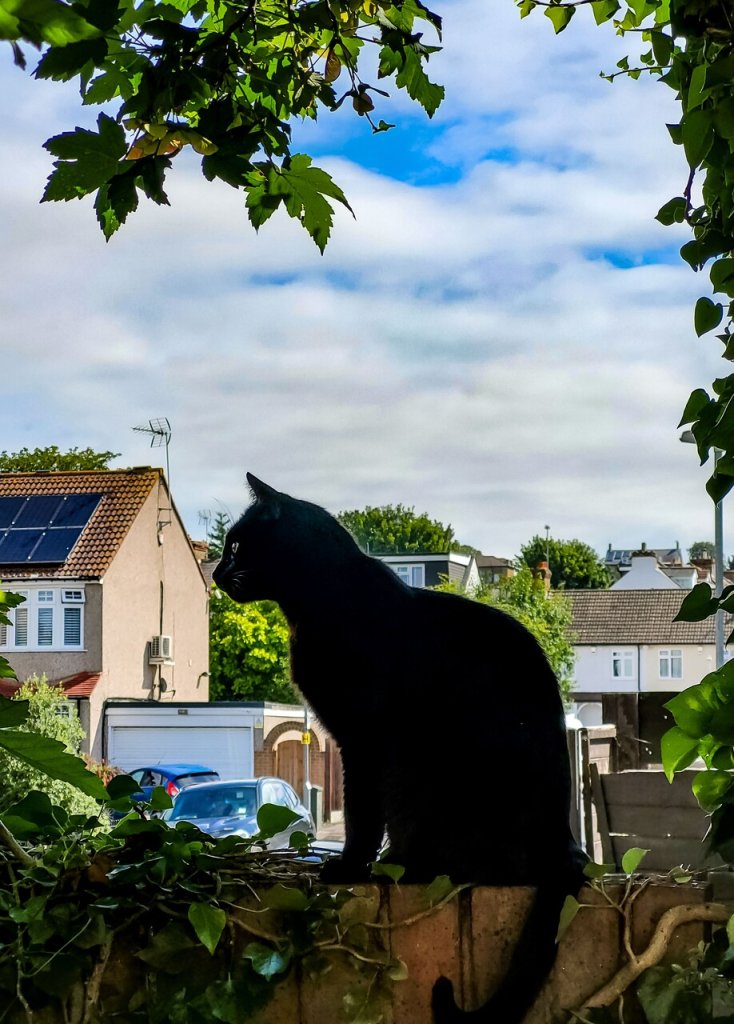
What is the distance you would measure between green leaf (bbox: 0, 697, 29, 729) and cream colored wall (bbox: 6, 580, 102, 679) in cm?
2204

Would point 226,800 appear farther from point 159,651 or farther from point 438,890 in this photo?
point 159,651

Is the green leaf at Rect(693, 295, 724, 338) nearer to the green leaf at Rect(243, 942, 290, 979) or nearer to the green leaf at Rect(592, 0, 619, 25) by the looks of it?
the green leaf at Rect(592, 0, 619, 25)

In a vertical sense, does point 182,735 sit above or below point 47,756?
below

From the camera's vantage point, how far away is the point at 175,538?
84.6 feet

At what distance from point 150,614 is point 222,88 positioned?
24174 mm

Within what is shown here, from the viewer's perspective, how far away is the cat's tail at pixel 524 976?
1.39 meters

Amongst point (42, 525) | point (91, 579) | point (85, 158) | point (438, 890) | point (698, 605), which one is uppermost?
point (42, 525)

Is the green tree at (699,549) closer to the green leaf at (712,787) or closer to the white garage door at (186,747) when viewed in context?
the white garage door at (186,747)

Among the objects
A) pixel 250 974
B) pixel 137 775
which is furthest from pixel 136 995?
pixel 137 775

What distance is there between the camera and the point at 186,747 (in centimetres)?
2405

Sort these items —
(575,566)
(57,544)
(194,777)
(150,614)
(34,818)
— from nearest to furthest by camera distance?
(34,818) < (194,777) < (57,544) < (150,614) < (575,566)

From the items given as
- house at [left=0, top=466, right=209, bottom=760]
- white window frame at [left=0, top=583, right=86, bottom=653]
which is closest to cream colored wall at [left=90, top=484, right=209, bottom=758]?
house at [left=0, top=466, right=209, bottom=760]

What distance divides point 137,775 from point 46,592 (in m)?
6.88

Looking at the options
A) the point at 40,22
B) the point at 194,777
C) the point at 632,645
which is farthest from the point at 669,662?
the point at 40,22
